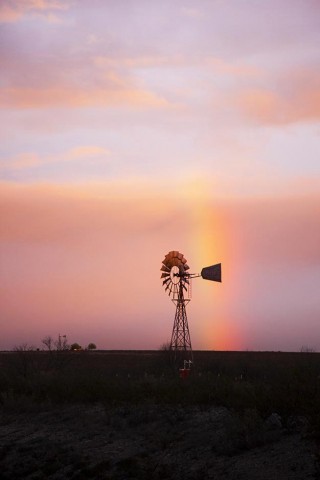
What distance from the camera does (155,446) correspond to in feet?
83.6

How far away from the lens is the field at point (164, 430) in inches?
871

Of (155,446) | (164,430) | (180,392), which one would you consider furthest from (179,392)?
(155,446)

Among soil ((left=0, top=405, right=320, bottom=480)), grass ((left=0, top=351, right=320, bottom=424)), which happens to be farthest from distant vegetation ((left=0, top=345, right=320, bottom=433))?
soil ((left=0, top=405, right=320, bottom=480))

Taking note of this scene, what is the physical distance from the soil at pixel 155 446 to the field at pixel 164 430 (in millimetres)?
39

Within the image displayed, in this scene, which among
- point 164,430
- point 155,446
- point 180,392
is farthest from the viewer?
point 180,392

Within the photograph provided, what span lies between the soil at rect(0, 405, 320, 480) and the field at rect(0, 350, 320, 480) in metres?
0.04

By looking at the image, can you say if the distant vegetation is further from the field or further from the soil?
the soil

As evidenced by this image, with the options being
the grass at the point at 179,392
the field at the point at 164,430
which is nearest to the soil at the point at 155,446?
the field at the point at 164,430

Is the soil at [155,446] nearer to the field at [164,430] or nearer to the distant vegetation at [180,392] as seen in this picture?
the field at [164,430]

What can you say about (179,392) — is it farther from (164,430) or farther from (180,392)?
(164,430)

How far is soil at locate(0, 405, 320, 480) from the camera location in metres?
21.5

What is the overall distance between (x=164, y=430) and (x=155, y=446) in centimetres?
180

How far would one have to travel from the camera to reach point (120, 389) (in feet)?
117

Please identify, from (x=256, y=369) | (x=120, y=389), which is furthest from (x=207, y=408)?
(x=256, y=369)
